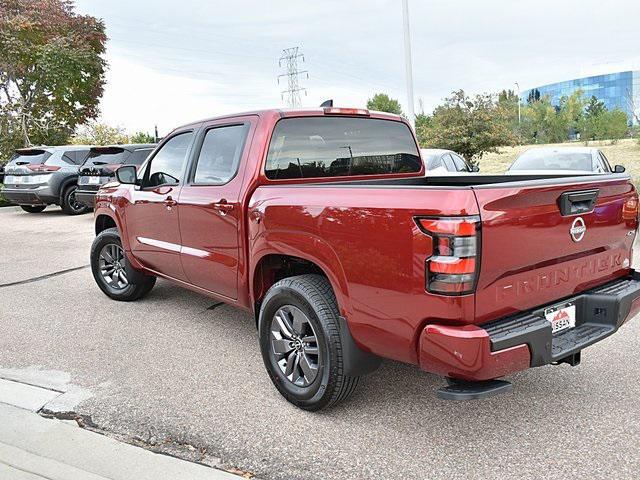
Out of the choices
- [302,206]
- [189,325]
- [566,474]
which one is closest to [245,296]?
[302,206]

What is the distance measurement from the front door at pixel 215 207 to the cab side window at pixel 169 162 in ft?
0.73

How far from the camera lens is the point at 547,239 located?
2.86 meters

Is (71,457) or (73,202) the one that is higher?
(73,202)

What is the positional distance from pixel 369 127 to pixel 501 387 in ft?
7.69

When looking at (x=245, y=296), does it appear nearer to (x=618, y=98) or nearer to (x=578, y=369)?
(x=578, y=369)

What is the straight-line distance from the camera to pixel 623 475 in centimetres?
270

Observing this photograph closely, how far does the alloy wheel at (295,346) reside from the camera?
3.43 m

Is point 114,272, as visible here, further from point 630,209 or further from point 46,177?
point 46,177

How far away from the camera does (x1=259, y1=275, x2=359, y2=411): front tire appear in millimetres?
3225

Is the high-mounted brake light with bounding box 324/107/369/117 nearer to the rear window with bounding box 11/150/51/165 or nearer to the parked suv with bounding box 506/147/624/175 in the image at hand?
the parked suv with bounding box 506/147/624/175

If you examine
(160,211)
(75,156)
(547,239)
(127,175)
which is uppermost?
(75,156)

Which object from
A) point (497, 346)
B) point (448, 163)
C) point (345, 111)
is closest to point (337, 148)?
point (345, 111)

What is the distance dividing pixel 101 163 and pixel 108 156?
277 mm

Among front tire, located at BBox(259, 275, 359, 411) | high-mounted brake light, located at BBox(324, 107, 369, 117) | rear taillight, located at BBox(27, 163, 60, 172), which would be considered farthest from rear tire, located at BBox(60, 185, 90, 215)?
front tire, located at BBox(259, 275, 359, 411)
